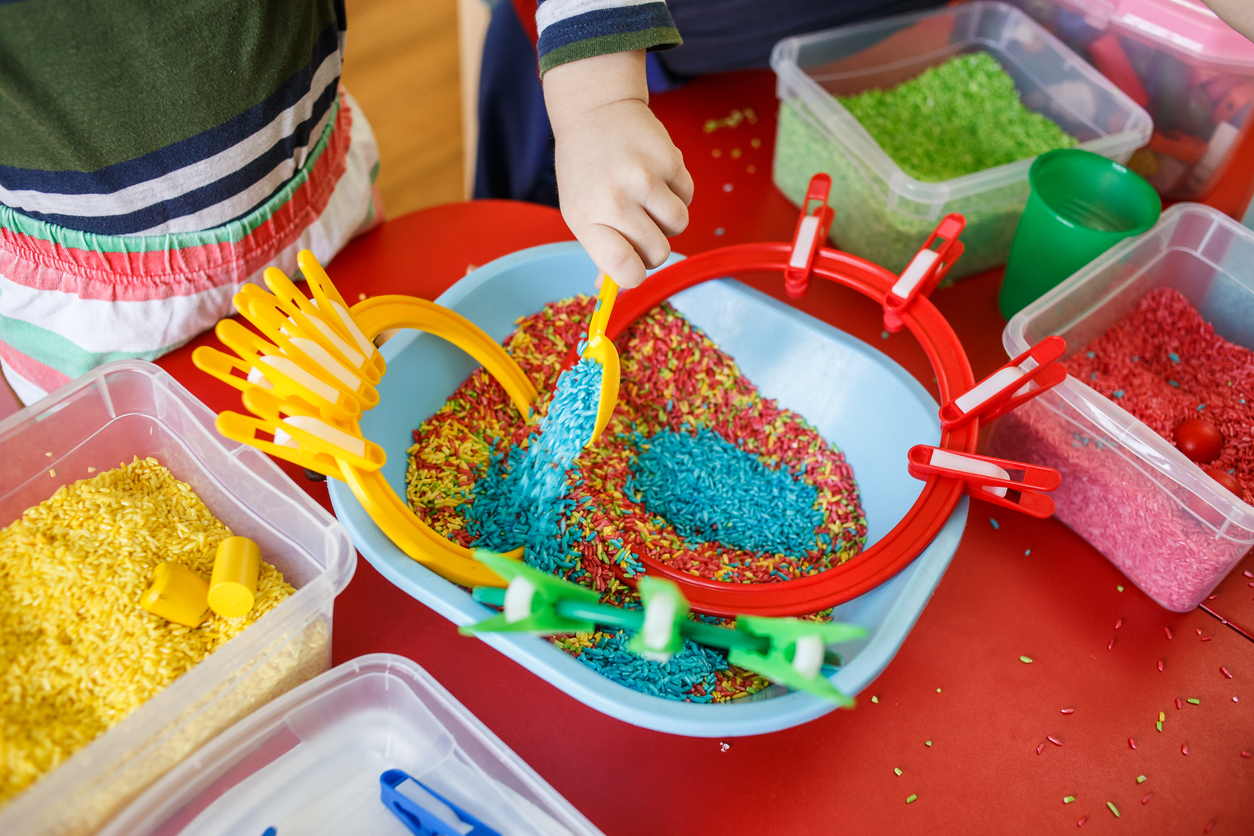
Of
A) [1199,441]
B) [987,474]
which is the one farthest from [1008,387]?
[1199,441]

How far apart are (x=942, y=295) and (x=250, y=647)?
898 mm

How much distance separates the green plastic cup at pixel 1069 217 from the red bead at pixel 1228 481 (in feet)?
0.89

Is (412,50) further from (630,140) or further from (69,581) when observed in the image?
(69,581)

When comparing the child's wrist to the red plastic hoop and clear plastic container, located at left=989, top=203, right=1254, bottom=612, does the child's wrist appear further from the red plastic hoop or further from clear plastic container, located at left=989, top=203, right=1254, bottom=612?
clear plastic container, located at left=989, top=203, right=1254, bottom=612

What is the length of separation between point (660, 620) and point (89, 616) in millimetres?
444

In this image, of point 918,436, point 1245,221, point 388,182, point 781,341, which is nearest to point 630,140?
point 781,341

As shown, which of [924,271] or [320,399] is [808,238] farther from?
[320,399]

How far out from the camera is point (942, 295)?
3.58 ft

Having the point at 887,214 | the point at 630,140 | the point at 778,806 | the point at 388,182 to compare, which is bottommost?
the point at 388,182

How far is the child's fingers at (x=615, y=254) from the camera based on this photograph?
76 cm

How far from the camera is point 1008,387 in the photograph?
78 centimetres

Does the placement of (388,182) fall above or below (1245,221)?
below

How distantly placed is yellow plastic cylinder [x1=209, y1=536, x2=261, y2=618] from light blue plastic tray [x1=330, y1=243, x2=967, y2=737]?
0.08 m

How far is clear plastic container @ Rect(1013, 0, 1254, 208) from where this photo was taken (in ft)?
3.49
